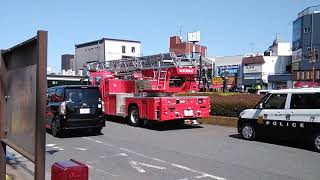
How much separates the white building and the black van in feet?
272

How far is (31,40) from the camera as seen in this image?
4512 mm

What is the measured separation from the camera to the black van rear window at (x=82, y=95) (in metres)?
14.1

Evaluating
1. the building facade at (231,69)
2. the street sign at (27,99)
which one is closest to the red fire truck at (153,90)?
the street sign at (27,99)

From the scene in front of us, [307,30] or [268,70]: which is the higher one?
[307,30]

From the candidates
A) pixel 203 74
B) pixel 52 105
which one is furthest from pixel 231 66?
pixel 52 105

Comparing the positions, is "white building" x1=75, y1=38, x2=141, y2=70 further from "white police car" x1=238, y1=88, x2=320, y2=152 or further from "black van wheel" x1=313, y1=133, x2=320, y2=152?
"black van wheel" x1=313, y1=133, x2=320, y2=152

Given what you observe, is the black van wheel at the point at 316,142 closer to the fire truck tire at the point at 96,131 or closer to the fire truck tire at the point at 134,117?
the fire truck tire at the point at 96,131

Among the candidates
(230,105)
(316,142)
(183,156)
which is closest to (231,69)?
(230,105)

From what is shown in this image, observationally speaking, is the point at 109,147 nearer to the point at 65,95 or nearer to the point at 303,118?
the point at 65,95

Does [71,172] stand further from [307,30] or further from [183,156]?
[307,30]

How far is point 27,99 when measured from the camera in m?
4.73

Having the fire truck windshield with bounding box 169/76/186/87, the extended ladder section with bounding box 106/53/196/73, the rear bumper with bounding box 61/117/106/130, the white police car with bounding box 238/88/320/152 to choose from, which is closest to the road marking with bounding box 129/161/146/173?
the white police car with bounding box 238/88/320/152

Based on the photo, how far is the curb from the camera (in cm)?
1725

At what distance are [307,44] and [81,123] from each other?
5630 centimetres
